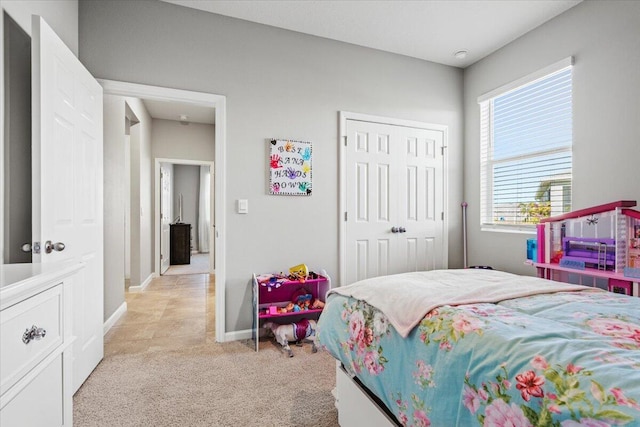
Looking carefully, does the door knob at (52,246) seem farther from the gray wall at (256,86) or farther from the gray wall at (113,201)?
the gray wall at (113,201)

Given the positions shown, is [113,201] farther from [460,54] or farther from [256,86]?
[460,54]

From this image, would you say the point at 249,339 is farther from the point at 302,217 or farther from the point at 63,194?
the point at 63,194

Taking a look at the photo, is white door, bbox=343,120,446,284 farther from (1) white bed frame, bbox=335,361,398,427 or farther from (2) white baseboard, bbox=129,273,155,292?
(2) white baseboard, bbox=129,273,155,292

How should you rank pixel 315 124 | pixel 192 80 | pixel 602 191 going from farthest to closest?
1. pixel 315 124
2. pixel 192 80
3. pixel 602 191

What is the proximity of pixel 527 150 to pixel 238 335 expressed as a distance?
10.5 ft

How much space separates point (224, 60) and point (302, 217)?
5.03ft

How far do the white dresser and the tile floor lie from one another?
64.7 inches

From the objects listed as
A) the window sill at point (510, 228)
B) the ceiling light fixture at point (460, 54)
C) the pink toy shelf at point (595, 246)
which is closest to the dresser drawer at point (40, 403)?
the pink toy shelf at point (595, 246)

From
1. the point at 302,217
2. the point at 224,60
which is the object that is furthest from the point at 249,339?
A: the point at 224,60

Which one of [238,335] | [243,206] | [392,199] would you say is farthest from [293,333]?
[392,199]

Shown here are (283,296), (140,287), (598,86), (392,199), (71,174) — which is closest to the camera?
(71,174)

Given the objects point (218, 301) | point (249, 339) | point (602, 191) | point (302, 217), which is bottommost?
point (249, 339)

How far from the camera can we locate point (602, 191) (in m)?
2.51

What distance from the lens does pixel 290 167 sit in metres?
2.99
